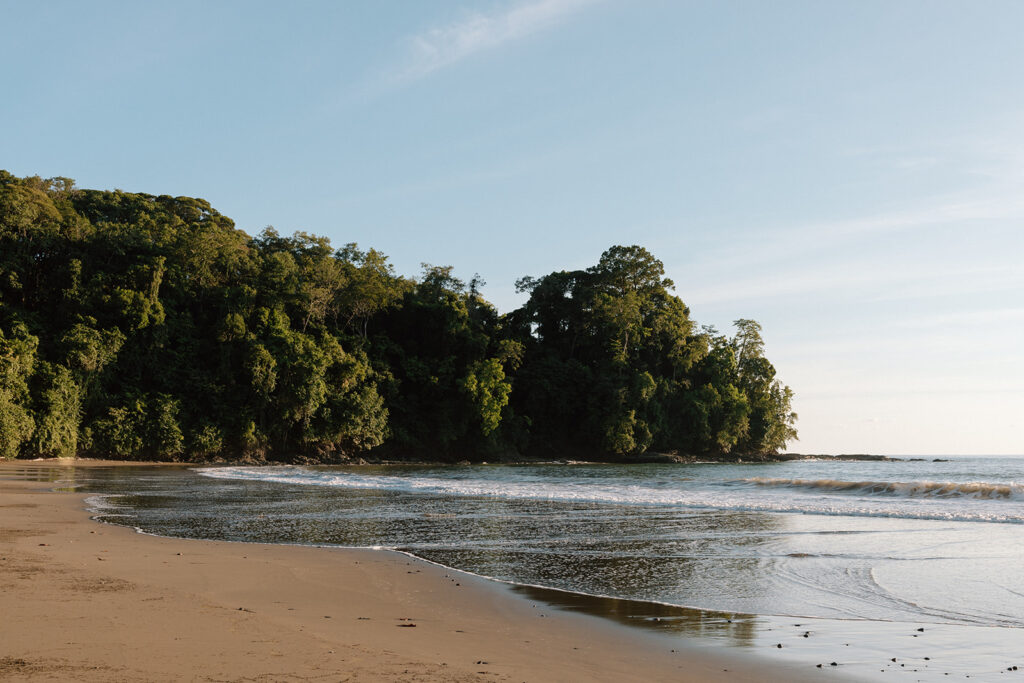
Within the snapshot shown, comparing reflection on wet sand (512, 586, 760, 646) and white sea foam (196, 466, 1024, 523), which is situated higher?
reflection on wet sand (512, 586, 760, 646)

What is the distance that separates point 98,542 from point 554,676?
7.74 m

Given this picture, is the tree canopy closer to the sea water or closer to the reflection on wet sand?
the sea water

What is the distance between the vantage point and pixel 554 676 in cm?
443

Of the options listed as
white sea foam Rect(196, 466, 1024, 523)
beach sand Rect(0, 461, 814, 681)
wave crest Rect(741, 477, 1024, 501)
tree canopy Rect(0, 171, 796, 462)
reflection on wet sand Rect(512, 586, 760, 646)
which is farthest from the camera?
tree canopy Rect(0, 171, 796, 462)

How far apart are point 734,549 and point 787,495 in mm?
12789

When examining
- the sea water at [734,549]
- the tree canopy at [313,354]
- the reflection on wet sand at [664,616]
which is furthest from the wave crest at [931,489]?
the tree canopy at [313,354]

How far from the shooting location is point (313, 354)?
45.9 meters

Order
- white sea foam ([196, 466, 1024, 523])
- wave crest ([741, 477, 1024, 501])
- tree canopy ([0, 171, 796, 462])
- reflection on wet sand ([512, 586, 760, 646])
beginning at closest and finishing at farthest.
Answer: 1. reflection on wet sand ([512, 586, 760, 646])
2. white sea foam ([196, 466, 1024, 523])
3. wave crest ([741, 477, 1024, 501])
4. tree canopy ([0, 171, 796, 462])

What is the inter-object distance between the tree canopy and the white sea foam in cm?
1732

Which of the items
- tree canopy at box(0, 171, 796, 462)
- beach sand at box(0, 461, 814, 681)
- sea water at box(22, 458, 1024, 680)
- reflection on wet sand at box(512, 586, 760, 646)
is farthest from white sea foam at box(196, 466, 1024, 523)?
tree canopy at box(0, 171, 796, 462)

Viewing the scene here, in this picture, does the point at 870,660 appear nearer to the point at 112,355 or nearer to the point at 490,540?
the point at 490,540

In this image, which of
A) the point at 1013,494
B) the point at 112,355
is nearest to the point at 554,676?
the point at 1013,494

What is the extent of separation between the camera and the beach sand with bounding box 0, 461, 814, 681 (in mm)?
4246

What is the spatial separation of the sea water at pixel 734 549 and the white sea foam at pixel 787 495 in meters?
0.11
